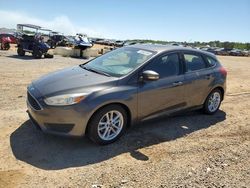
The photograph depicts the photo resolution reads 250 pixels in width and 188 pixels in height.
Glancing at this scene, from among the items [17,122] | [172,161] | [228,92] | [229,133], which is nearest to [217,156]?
[172,161]

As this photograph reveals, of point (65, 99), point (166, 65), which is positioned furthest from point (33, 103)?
point (166, 65)

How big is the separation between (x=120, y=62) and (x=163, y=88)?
3.22 feet

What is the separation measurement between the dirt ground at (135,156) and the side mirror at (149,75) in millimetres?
1062

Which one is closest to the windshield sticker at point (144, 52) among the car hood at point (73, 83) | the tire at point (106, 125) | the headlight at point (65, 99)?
the car hood at point (73, 83)

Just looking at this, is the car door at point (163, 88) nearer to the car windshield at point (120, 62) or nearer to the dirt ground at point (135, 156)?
the car windshield at point (120, 62)

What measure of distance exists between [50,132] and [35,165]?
591 mm

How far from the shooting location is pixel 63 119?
440 cm

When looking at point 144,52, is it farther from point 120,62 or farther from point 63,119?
point 63,119

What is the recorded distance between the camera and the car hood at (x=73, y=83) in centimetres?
459

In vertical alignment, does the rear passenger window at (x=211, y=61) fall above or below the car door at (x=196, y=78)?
above

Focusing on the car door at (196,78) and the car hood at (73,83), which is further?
the car door at (196,78)

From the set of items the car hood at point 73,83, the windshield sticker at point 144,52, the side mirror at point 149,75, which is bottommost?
the car hood at point 73,83

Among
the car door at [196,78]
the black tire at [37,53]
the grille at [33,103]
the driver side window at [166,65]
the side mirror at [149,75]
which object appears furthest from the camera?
the black tire at [37,53]

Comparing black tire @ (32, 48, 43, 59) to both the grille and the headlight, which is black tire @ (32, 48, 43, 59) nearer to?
the grille
